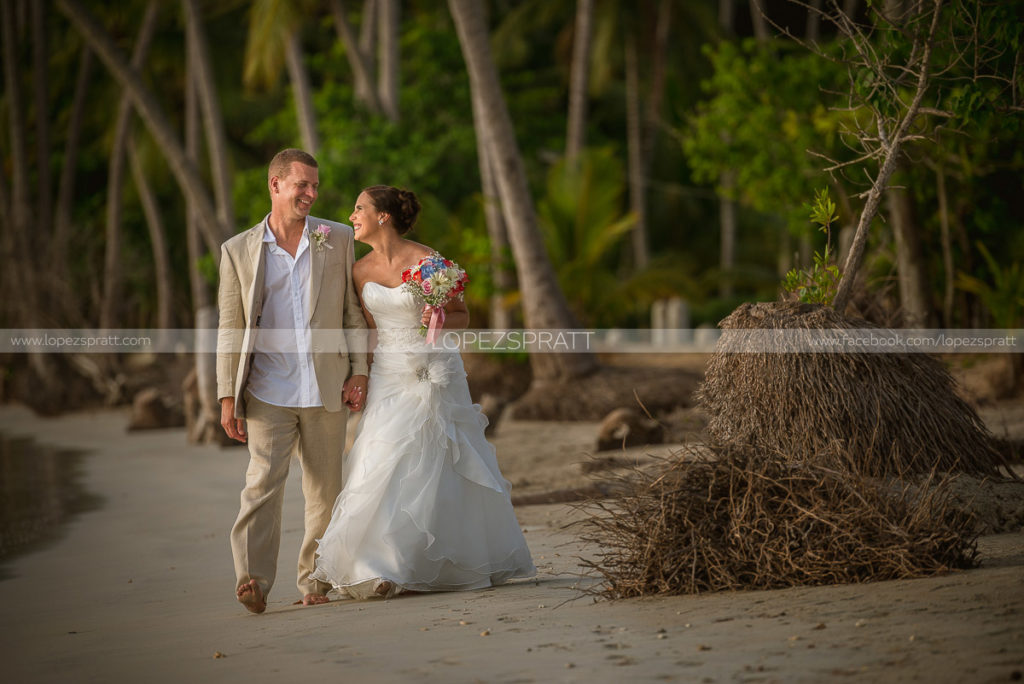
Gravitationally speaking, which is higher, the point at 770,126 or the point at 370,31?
the point at 370,31

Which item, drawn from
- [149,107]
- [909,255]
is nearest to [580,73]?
[149,107]

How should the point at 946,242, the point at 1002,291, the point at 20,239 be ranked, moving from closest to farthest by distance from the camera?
1. the point at 946,242
2. the point at 1002,291
3. the point at 20,239

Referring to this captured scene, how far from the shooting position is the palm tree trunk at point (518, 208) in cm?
1379

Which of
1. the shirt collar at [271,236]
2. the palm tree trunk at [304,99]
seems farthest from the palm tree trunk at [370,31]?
the shirt collar at [271,236]

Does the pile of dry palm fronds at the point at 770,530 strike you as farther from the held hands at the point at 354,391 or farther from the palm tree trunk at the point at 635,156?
the palm tree trunk at the point at 635,156

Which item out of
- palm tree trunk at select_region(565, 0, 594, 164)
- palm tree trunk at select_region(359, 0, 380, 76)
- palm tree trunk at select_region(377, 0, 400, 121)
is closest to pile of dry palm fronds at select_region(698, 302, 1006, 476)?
palm tree trunk at select_region(377, 0, 400, 121)

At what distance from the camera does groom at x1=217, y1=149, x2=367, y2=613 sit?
5.52 metres

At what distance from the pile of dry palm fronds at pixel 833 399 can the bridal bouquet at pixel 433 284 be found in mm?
1491

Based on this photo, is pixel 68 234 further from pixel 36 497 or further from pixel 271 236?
pixel 271 236

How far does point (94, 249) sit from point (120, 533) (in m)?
19.2

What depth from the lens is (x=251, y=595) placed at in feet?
17.8

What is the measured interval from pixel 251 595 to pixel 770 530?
7.60ft

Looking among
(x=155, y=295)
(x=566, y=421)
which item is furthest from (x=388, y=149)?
(x=155, y=295)

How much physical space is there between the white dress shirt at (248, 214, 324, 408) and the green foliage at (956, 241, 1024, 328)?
8.96 m
